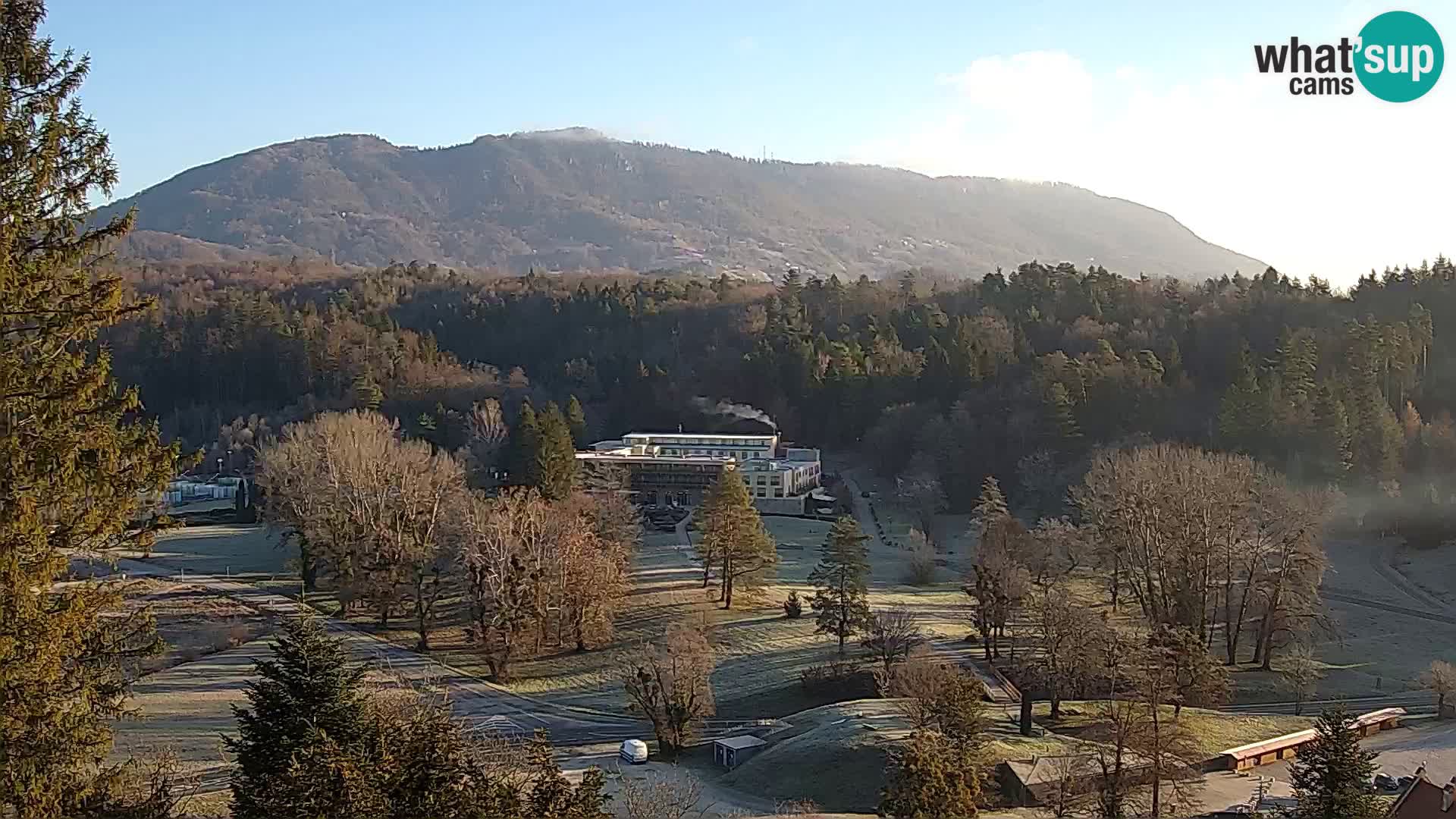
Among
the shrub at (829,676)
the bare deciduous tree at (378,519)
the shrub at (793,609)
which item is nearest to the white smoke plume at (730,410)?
the bare deciduous tree at (378,519)

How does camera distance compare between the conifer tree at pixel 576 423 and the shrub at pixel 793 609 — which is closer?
the shrub at pixel 793 609

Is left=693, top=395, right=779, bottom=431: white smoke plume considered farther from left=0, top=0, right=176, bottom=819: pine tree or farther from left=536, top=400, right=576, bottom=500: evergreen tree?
left=0, top=0, right=176, bottom=819: pine tree

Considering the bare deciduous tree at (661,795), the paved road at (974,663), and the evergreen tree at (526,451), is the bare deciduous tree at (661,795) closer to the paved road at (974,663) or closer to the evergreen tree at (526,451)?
the paved road at (974,663)

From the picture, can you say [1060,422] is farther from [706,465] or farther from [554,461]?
[554,461]

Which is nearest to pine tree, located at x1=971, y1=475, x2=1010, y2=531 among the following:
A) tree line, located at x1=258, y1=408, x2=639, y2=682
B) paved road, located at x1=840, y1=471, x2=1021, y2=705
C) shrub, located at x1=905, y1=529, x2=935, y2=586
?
shrub, located at x1=905, y1=529, x2=935, y2=586

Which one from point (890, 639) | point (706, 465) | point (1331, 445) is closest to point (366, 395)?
point (706, 465)

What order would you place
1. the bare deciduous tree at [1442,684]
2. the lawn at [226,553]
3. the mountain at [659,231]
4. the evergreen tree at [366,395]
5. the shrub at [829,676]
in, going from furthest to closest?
the mountain at [659,231] → the evergreen tree at [366,395] → the lawn at [226,553] → the shrub at [829,676] → the bare deciduous tree at [1442,684]
